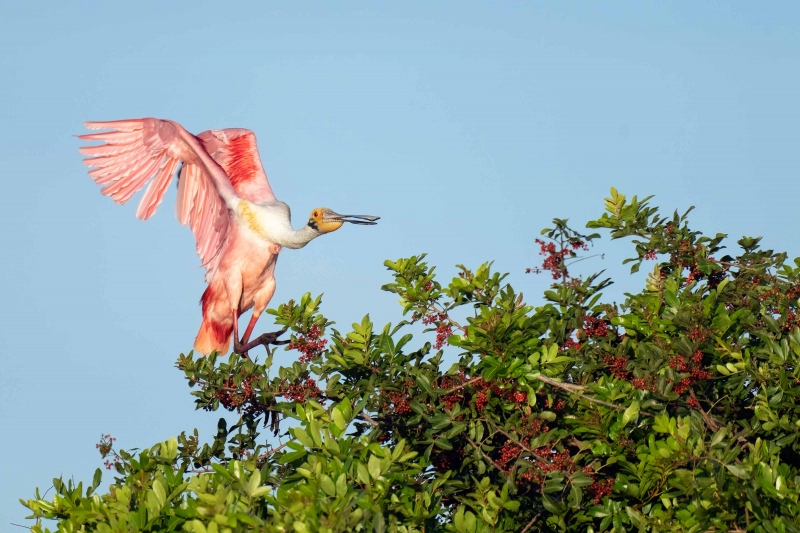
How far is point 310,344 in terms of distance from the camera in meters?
6.70

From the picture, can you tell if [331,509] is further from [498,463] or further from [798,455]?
[798,455]

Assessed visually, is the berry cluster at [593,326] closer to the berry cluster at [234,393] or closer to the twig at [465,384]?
the twig at [465,384]

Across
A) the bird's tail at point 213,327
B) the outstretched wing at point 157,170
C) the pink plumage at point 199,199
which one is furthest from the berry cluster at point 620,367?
the outstretched wing at point 157,170

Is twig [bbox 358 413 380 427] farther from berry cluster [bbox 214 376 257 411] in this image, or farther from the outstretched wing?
the outstretched wing

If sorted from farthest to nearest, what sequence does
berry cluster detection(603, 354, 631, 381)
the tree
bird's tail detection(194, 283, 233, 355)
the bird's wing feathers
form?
the bird's wing feathers → bird's tail detection(194, 283, 233, 355) → berry cluster detection(603, 354, 631, 381) → the tree

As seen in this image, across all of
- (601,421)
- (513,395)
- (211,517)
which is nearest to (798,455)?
(601,421)

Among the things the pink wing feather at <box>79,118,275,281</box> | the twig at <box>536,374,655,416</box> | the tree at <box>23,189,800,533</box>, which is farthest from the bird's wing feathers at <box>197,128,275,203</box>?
the twig at <box>536,374,655,416</box>

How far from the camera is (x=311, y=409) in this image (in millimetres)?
5719

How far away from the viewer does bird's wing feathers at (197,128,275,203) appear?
8.91 meters

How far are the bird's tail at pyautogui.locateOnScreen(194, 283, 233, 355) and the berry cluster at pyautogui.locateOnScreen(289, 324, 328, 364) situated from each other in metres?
1.83

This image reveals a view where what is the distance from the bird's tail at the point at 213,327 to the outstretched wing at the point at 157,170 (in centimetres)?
17

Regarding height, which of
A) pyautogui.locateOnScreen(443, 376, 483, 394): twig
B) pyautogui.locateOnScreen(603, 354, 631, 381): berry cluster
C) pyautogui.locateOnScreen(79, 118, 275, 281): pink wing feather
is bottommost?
pyautogui.locateOnScreen(443, 376, 483, 394): twig

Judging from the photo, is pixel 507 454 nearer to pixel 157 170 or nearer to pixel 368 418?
pixel 368 418

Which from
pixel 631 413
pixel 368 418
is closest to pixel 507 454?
pixel 631 413
